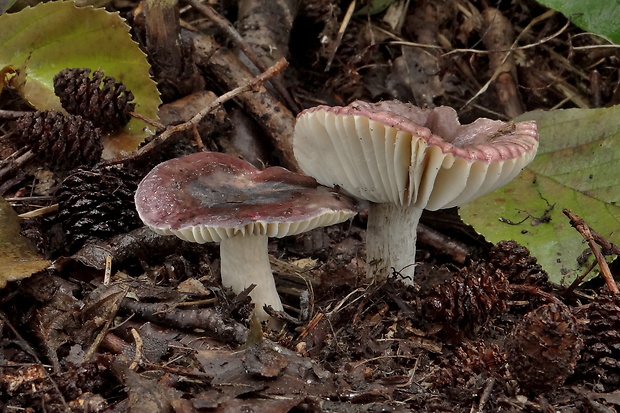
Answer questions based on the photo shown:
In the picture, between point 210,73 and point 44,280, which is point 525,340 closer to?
point 44,280

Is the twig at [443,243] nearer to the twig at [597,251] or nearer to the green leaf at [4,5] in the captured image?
the twig at [597,251]

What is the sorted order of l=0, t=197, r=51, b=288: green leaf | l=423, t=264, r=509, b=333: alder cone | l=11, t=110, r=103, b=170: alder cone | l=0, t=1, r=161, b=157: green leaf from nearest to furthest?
l=0, t=197, r=51, b=288: green leaf → l=423, t=264, r=509, b=333: alder cone → l=11, t=110, r=103, b=170: alder cone → l=0, t=1, r=161, b=157: green leaf

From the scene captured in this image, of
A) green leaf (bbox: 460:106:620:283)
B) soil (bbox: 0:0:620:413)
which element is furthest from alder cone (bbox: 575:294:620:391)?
green leaf (bbox: 460:106:620:283)

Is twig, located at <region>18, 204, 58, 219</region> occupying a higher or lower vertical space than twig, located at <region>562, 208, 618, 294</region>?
lower

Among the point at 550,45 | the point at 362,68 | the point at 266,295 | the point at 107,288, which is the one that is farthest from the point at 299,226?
the point at 550,45

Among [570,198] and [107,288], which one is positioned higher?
[570,198]

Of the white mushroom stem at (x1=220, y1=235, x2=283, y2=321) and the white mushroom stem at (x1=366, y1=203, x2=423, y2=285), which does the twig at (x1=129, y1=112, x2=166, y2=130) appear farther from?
the white mushroom stem at (x1=366, y1=203, x2=423, y2=285)

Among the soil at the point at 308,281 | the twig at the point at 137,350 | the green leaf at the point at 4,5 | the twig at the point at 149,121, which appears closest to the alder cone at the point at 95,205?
the soil at the point at 308,281
